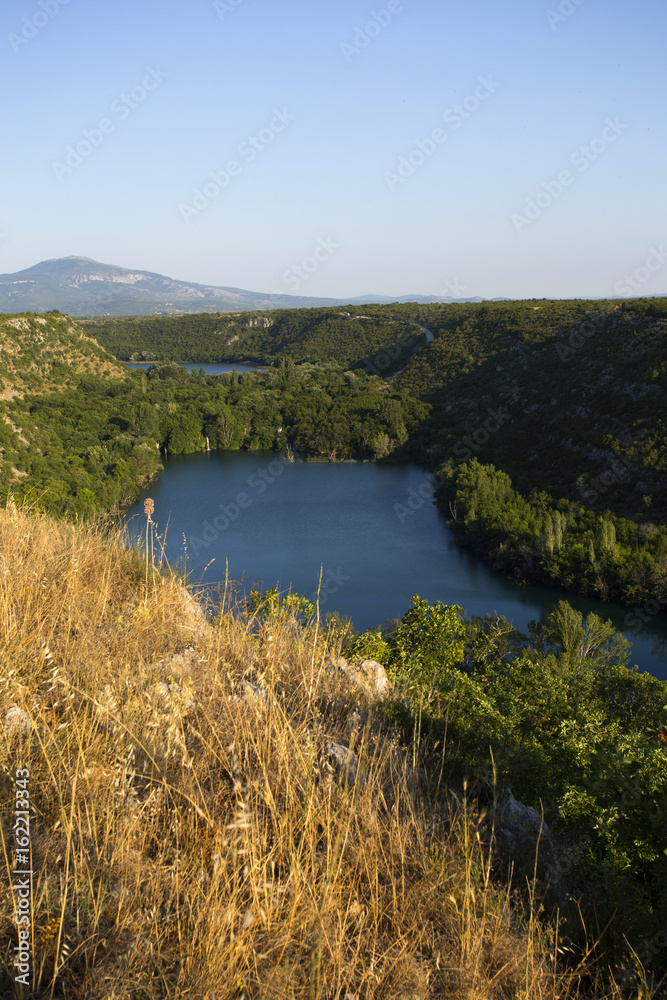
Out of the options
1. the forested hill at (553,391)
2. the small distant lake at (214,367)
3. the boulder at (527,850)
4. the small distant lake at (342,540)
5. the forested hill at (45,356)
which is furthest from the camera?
the small distant lake at (214,367)

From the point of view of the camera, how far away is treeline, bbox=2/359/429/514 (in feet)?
113

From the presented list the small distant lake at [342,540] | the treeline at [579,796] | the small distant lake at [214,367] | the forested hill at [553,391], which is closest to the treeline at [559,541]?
the small distant lake at [342,540]

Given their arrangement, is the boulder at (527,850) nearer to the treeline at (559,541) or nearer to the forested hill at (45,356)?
the treeline at (559,541)

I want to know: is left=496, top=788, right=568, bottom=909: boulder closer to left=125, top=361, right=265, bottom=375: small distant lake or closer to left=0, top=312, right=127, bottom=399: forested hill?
left=0, top=312, right=127, bottom=399: forested hill

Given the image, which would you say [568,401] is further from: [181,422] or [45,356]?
[45,356]

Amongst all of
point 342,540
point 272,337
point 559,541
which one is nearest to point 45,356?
point 342,540

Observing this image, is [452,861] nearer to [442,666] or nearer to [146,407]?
[442,666]

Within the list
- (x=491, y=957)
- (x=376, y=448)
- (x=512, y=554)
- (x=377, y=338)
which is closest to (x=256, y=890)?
(x=491, y=957)

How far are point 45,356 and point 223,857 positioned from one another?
182 feet

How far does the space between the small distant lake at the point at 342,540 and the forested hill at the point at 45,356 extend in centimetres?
1228

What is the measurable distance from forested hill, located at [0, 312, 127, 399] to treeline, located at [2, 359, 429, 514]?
139 cm

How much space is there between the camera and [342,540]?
3183 centimetres

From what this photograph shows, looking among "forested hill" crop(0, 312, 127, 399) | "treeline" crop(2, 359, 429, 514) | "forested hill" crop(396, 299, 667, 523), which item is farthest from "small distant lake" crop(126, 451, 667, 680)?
"forested hill" crop(0, 312, 127, 399)

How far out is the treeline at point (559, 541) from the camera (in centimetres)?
2333
